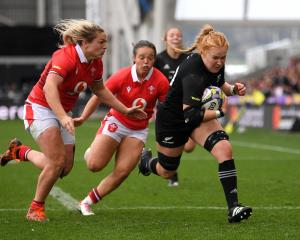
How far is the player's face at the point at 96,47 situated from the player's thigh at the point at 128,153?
124 cm

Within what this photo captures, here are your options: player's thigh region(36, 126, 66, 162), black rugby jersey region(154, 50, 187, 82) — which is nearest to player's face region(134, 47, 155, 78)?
player's thigh region(36, 126, 66, 162)

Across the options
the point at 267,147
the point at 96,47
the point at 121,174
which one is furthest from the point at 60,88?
the point at 267,147

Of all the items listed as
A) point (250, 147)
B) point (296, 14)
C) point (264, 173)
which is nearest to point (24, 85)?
point (296, 14)

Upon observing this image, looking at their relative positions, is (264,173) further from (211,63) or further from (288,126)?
(288,126)

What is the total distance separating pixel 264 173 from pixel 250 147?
21.1 ft

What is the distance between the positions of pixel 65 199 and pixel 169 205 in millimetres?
1416

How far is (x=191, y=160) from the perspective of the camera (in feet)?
57.3

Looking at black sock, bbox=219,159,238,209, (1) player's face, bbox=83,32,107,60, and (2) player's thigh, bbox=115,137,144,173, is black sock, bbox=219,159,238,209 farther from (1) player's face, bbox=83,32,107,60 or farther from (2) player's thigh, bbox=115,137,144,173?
(1) player's face, bbox=83,32,107,60

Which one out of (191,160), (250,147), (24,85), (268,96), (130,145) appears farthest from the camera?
(24,85)

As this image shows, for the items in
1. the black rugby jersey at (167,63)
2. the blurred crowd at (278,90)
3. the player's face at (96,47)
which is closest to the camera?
the player's face at (96,47)

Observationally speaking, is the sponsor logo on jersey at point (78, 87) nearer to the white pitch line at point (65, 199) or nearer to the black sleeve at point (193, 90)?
the black sleeve at point (193, 90)

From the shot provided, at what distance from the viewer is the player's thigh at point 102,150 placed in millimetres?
9594

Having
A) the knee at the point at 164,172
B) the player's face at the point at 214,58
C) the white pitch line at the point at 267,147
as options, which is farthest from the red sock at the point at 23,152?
the white pitch line at the point at 267,147

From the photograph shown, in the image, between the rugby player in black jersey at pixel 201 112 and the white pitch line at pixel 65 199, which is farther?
the white pitch line at pixel 65 199
